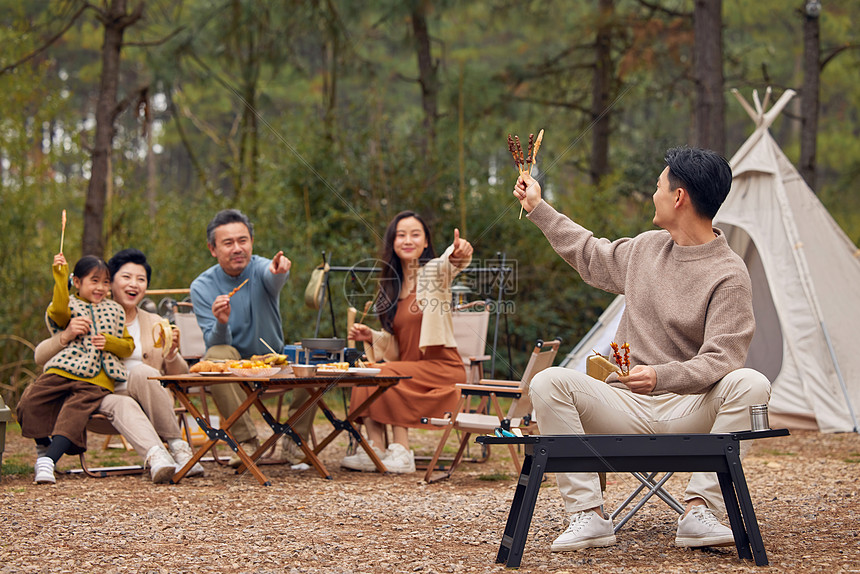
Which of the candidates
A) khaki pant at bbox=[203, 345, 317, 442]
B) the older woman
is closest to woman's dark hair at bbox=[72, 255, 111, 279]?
the older woman

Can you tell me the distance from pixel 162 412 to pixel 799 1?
44.3ft

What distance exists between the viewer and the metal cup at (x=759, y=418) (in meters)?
2.55

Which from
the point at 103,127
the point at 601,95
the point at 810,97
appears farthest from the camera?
the point at 601,95

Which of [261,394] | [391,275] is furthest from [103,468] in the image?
[391,275]

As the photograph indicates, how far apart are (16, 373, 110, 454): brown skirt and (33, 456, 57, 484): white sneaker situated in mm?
117

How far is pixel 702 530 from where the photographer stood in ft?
8.97

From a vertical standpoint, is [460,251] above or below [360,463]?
above

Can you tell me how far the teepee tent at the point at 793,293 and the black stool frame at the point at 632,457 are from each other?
12.4 feet

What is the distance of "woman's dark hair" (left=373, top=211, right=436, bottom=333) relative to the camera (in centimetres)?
490

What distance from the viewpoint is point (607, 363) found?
2.89 m

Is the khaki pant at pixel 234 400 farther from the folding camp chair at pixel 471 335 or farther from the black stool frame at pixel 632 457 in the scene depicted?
the black stool frame at pixel 632 457

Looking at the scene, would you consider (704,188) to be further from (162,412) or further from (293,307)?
(293,307)

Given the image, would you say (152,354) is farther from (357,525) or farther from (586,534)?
(586,534)

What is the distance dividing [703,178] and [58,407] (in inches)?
129
